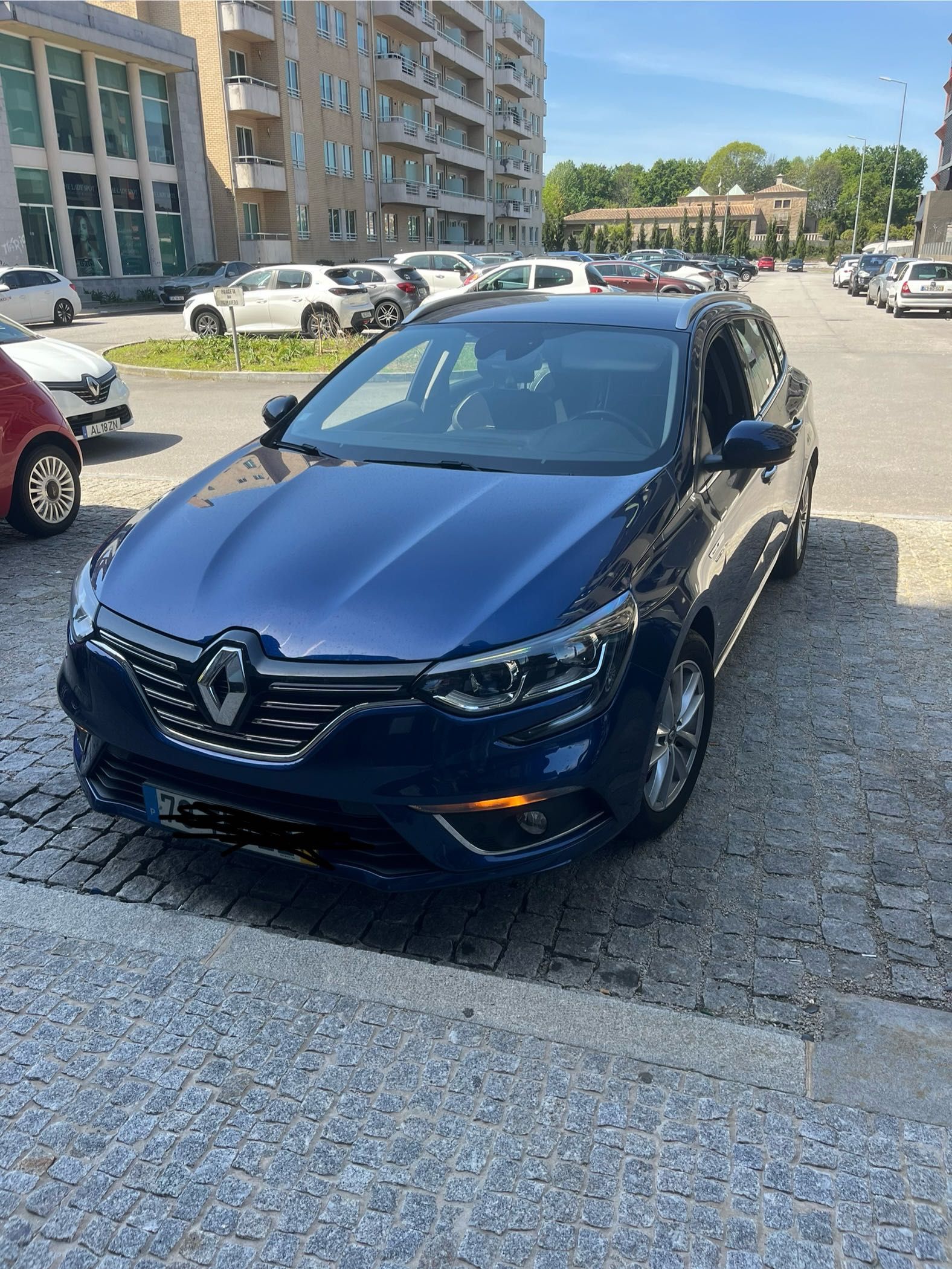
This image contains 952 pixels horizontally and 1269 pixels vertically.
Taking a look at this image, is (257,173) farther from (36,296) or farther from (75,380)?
(75,380)

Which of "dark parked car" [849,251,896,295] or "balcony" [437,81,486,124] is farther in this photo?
"balcony" [437,81,486,124]

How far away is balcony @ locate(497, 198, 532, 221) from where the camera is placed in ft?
250

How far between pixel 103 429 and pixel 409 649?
A: 325 inches

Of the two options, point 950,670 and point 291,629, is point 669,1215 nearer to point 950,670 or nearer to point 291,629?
point 291,629

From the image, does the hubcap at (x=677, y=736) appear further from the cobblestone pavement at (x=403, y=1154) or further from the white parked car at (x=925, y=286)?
the white parked car at (x=925, y=286)

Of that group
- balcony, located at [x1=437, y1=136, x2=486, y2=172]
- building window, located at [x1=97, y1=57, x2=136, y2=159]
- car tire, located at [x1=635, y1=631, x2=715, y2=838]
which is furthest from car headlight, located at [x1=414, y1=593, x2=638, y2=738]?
balcony, located at [x1=437, y1=136, x2=486, y2=172]

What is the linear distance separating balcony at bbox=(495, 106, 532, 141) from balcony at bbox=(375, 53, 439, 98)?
14987 millimetres

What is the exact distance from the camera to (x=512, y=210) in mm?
78250

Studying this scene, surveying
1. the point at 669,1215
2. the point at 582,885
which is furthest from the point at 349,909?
the point at 669,1215

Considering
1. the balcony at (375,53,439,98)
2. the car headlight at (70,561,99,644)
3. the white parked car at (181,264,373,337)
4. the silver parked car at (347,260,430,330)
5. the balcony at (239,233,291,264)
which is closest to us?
the car headlight at (70,561,99,644)

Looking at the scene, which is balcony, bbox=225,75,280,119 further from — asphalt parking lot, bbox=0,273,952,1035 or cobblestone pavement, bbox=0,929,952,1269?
cobblestone pavement, bbox=0,929,952,1269

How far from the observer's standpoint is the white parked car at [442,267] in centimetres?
2894

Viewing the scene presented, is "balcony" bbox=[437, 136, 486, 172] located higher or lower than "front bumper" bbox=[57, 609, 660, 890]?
higher

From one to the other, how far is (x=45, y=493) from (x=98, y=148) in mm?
36640
